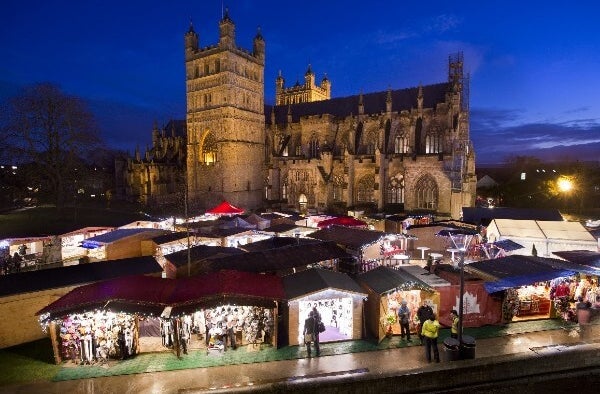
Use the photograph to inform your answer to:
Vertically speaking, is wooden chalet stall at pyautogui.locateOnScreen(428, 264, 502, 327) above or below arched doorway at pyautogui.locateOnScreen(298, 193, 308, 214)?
below

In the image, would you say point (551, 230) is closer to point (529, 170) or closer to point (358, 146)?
point (358, 146)

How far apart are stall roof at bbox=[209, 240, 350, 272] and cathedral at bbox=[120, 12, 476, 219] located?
21076 mm

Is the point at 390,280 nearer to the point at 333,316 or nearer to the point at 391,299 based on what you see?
the point at 391,299

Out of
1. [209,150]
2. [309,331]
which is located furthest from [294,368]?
[209,150]

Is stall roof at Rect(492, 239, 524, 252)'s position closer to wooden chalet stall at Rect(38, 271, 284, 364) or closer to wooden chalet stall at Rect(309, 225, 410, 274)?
wooden chalet stall at Rect(309, 225, 410, 274)

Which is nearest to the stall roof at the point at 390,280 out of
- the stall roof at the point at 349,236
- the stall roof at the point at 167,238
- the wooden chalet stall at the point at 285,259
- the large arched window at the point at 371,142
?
the wooden chalet stall at the point at 285,259

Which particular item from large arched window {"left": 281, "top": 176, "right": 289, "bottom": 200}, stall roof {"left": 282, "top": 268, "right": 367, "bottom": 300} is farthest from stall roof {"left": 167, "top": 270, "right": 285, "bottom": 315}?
large arched window {"left": 281, "top": 176, "right": 289, "bottom": 200}

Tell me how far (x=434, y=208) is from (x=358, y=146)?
40.0 feet

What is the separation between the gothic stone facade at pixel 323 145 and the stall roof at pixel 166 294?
2726 centimetres

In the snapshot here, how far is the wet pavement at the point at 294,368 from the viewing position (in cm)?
880

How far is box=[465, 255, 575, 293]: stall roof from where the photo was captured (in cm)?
1207

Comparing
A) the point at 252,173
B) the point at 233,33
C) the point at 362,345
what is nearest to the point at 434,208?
the point at 252,173

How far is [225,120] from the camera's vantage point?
134 feet

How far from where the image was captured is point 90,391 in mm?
8828
